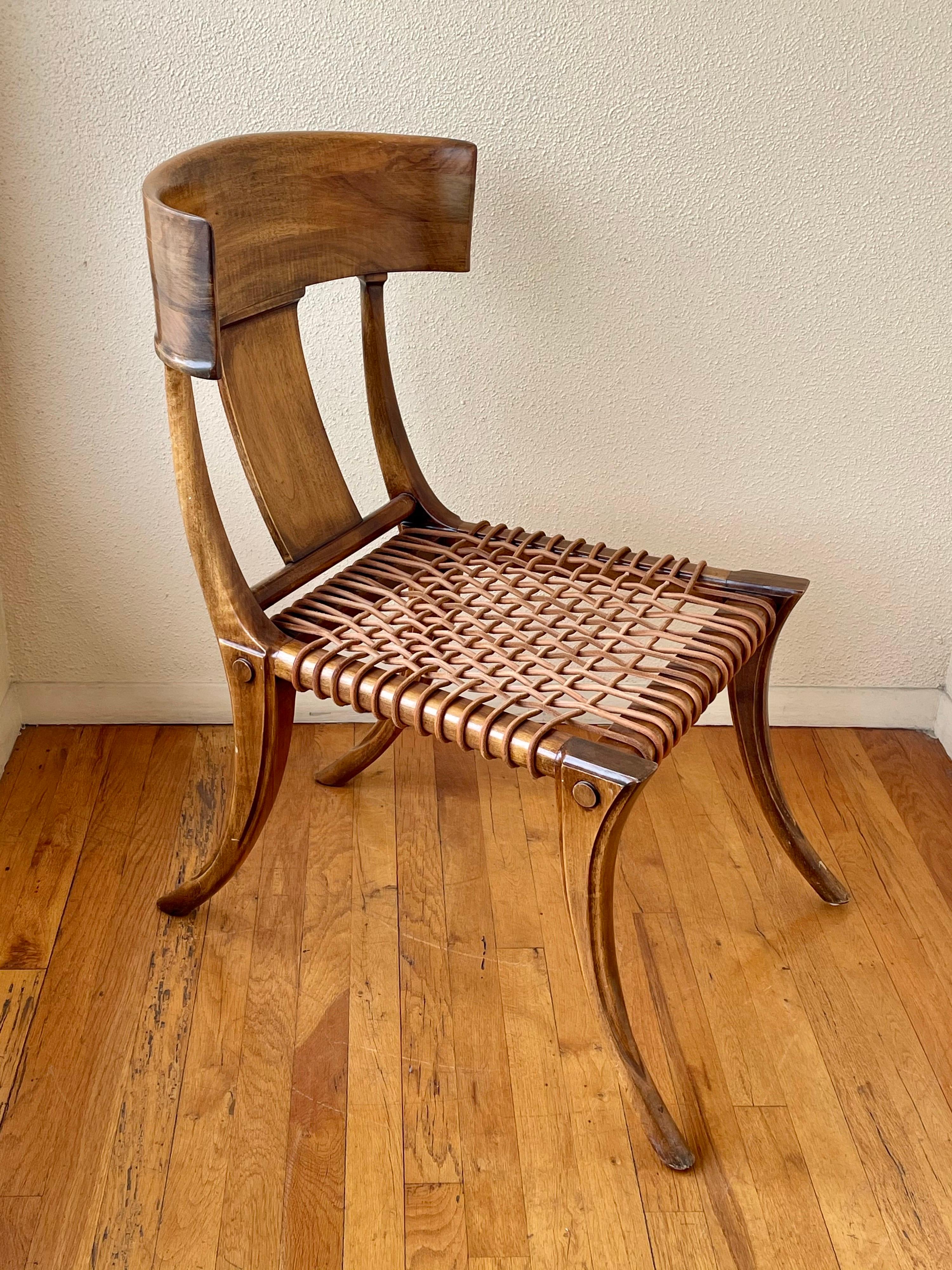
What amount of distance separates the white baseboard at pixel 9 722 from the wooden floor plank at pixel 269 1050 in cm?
42

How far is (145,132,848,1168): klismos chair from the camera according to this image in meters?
1.00

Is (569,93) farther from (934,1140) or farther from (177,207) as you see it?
(934,1140)

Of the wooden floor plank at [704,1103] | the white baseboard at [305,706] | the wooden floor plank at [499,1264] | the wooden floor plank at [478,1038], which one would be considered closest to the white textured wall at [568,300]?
the white baseboard at [305,706]

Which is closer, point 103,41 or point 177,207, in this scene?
point 177,207

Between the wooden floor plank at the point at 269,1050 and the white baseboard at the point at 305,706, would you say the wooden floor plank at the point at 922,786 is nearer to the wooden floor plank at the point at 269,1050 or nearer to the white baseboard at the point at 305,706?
the white baseboard at the point at 305,706

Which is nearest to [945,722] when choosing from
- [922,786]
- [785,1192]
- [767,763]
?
[922,786]

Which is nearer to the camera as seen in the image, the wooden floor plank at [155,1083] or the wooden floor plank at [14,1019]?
the wooden floor plank at [155,1083]

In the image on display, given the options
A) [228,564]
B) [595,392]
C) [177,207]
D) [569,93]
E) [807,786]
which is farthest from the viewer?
[807,786]

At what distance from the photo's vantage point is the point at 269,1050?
1.20 m

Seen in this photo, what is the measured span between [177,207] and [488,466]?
0.66 m

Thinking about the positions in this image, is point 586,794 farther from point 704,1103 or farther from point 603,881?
point 704,1103

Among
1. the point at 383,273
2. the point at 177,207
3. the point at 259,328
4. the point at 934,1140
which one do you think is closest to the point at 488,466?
the point at 383,273

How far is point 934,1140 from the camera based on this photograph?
3.73 ft

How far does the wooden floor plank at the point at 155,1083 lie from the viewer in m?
1.03
